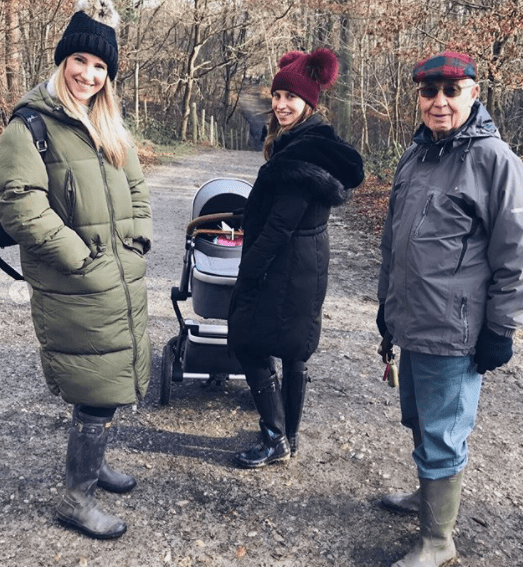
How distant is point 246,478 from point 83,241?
1.77 meters

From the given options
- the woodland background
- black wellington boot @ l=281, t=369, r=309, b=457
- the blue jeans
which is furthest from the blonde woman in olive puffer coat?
the woodland background

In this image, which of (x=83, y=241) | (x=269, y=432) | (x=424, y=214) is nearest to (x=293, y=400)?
(x=269, y=432)

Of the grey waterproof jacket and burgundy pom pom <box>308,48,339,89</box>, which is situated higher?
burgundy pom pom <box>308,48,339,89</box>

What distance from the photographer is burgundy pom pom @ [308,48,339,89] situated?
3.47 meters

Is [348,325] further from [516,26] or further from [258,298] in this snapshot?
[516,26]

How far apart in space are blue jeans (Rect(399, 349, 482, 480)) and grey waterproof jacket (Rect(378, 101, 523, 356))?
0.31ft

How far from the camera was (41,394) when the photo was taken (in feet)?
15.3

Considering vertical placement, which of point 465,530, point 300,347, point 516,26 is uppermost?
point 516,26

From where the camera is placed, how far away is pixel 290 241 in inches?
136

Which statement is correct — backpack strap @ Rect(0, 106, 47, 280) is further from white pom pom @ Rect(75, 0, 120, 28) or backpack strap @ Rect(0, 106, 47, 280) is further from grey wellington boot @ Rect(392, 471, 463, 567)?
grey wellington boot @ Rect(392, 471, 463, 567)

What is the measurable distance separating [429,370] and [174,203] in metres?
10.9

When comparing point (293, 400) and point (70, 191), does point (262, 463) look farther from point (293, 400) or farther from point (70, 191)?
point (70, 191)

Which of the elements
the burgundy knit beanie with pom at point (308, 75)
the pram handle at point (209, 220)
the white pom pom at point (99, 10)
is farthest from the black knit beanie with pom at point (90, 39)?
the pram handle at point (209, 220)

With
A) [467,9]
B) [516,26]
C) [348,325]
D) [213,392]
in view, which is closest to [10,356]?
[213,392]
